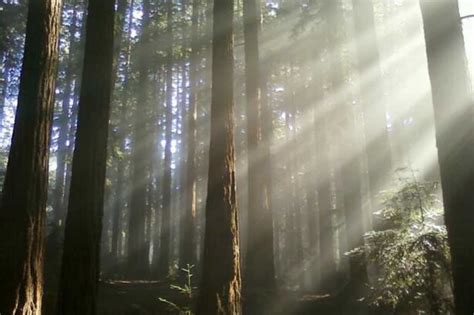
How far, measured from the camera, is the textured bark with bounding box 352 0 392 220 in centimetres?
1367

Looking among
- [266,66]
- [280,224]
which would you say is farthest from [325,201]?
[280,224]

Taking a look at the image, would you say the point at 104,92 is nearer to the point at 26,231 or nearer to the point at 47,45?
the point at 47,45

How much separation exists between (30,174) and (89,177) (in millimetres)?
1653

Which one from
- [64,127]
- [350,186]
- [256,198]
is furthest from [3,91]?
[350,186]

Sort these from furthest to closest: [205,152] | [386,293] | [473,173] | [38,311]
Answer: [205,152] → [386,293] → [38,311] → [473,173]

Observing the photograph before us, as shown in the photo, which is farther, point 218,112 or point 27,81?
point 218,112

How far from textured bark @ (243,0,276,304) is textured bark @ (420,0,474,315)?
765 cm

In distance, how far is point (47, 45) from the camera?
6965mm

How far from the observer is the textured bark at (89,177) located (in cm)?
735

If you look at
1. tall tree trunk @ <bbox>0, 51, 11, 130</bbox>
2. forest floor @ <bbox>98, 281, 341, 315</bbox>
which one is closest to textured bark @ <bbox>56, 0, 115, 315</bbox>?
forest floor @ <bbox>98, 281, 341, 315</bbox>

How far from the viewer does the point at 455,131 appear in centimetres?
565

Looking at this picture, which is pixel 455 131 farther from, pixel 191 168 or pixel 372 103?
pixel 191 168

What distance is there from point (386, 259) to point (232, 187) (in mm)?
2990

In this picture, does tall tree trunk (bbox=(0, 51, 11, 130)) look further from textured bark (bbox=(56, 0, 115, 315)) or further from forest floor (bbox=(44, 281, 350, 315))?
textured bark (bbox=(56, 0, 115, 315))
